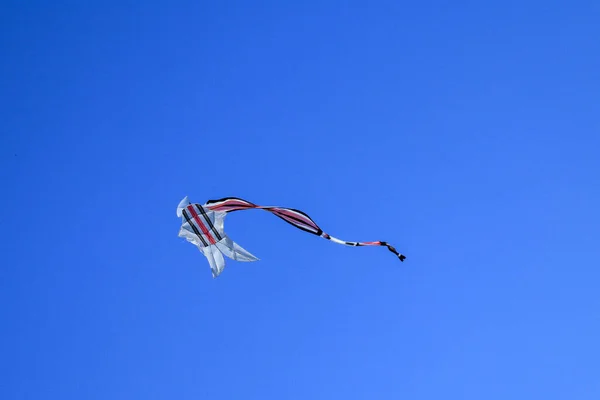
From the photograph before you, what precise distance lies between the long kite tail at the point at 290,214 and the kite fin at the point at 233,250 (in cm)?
140

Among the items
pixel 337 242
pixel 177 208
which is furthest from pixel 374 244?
pixel 177 208

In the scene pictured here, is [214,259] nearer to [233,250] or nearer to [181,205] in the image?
[233,250]

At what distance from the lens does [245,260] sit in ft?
91.5

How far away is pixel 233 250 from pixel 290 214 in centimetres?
336

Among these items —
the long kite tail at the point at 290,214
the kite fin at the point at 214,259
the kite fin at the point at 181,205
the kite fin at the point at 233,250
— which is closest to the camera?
the long kite tail at the point at 290,214

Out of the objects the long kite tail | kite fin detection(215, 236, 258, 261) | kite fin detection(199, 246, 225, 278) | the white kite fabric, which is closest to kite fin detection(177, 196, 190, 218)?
the white kite fabric

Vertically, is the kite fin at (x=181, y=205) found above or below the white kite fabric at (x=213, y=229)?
above

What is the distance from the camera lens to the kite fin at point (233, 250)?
27.8 m

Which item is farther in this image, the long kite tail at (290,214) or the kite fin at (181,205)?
the kite fin at (181,205)

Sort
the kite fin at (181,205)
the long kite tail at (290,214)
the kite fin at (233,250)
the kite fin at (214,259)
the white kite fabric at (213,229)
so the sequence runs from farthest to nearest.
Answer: the kite fin at (214,259)
the kite fin at (233,250)
the kite fin at (181,205)
the white kite fabric at (213,229)
the long kite tail at (290,214)

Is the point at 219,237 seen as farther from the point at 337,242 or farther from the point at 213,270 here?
the point at 337,242

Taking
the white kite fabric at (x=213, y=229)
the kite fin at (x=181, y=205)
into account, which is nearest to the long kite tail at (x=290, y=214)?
the white kite fabric at (x=213, y=229)

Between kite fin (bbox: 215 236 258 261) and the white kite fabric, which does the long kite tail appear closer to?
the white kite fabric

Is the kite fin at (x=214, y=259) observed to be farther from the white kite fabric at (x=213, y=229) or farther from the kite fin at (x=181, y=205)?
the kite fin at (x=181, y=205)
